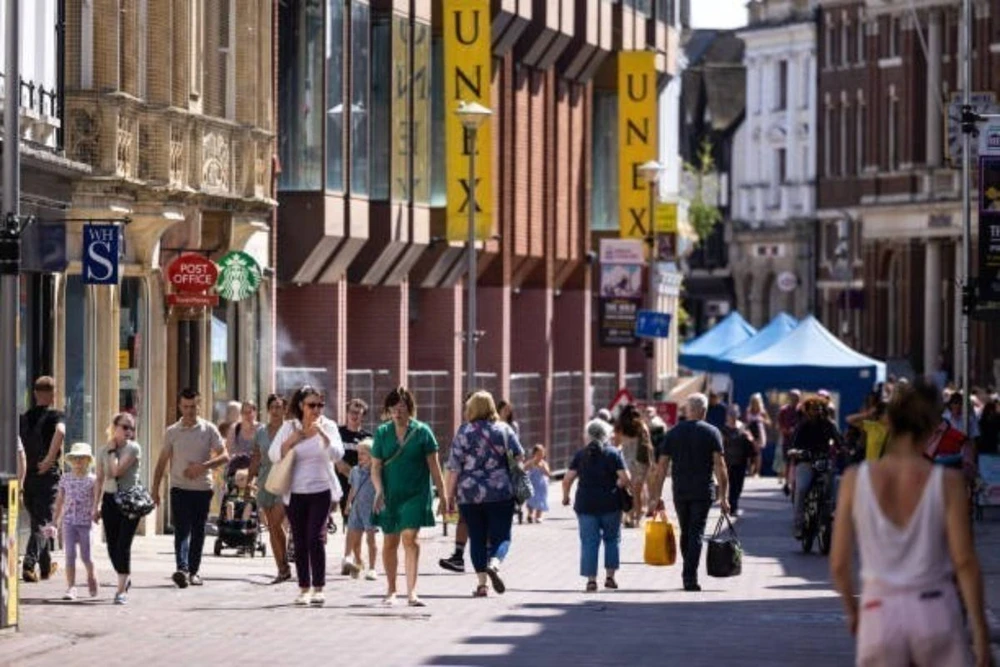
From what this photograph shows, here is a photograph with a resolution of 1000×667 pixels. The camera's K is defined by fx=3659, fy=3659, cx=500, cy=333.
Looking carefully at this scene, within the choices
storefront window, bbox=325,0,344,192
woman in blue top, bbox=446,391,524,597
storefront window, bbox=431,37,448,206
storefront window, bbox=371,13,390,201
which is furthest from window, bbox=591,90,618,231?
woman in blue top, bbox=446,391,524,597

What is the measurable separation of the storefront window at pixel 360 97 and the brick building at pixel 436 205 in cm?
4

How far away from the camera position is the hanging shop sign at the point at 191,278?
3819 centimetres

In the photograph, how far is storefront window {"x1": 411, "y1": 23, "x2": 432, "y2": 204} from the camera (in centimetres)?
5116

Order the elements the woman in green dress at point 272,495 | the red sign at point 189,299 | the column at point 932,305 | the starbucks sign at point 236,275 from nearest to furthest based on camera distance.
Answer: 1. the woman in green dress at point 272,495
2. the red sign at point 189,299
3. the starbucks sign at point 236,275
4. the column at point 932,305

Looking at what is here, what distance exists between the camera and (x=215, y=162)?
4016 cm

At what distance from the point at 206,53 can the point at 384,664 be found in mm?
20123

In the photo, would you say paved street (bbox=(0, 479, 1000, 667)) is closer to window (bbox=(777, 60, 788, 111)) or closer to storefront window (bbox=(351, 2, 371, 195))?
storefront window (bbox=(351, 2, 371, 195))

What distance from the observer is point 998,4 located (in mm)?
93500

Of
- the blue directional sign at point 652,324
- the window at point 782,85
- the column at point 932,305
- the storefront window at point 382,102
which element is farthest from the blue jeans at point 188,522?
the window at point 782,85

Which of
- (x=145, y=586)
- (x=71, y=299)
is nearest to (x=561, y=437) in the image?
(x=71, y=299)

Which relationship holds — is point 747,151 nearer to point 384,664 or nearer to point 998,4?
point 998,4

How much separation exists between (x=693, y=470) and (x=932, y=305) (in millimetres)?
68355

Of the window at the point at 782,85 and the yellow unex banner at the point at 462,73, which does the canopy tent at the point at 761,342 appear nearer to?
the yellow unex banner at the point at 462,73

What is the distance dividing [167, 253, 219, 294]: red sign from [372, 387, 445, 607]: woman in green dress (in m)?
11.8
